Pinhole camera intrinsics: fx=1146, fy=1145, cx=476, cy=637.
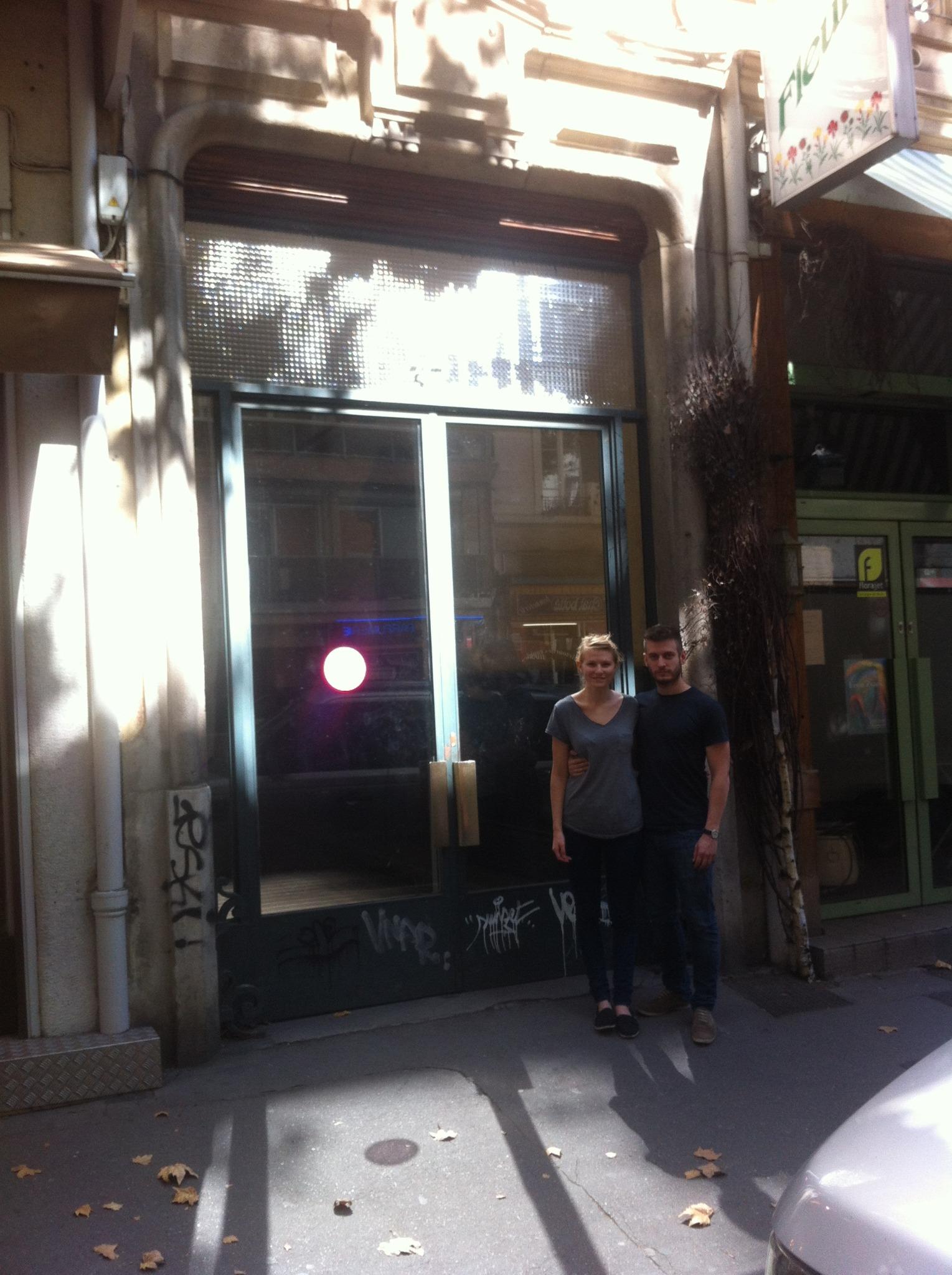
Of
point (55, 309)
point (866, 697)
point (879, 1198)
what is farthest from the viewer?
point (866, 697)

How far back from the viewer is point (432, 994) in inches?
228

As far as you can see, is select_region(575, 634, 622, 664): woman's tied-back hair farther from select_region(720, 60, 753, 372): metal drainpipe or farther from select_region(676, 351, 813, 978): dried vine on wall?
select_region(720, 60, 753, 372): metal drainpipe

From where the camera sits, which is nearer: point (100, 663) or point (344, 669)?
point (100, 663)

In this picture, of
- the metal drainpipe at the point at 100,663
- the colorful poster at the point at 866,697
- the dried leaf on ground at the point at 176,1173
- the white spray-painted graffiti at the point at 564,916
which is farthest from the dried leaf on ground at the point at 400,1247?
the colorful poster at the point at 866,697

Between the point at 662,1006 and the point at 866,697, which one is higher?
the point at 866,697

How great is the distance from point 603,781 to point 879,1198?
10.5 ft

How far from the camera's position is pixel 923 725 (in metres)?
7.27

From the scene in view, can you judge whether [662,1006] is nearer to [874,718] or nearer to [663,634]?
[663,634]

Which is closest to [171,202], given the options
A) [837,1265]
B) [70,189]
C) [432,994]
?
[70,189]

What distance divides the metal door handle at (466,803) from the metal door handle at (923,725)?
315 centimetres

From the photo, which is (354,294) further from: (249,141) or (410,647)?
(410,647)

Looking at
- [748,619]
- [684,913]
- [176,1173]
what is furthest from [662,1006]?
[176,1173]

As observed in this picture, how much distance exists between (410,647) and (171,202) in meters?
2.40

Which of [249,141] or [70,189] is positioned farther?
[249,141]
